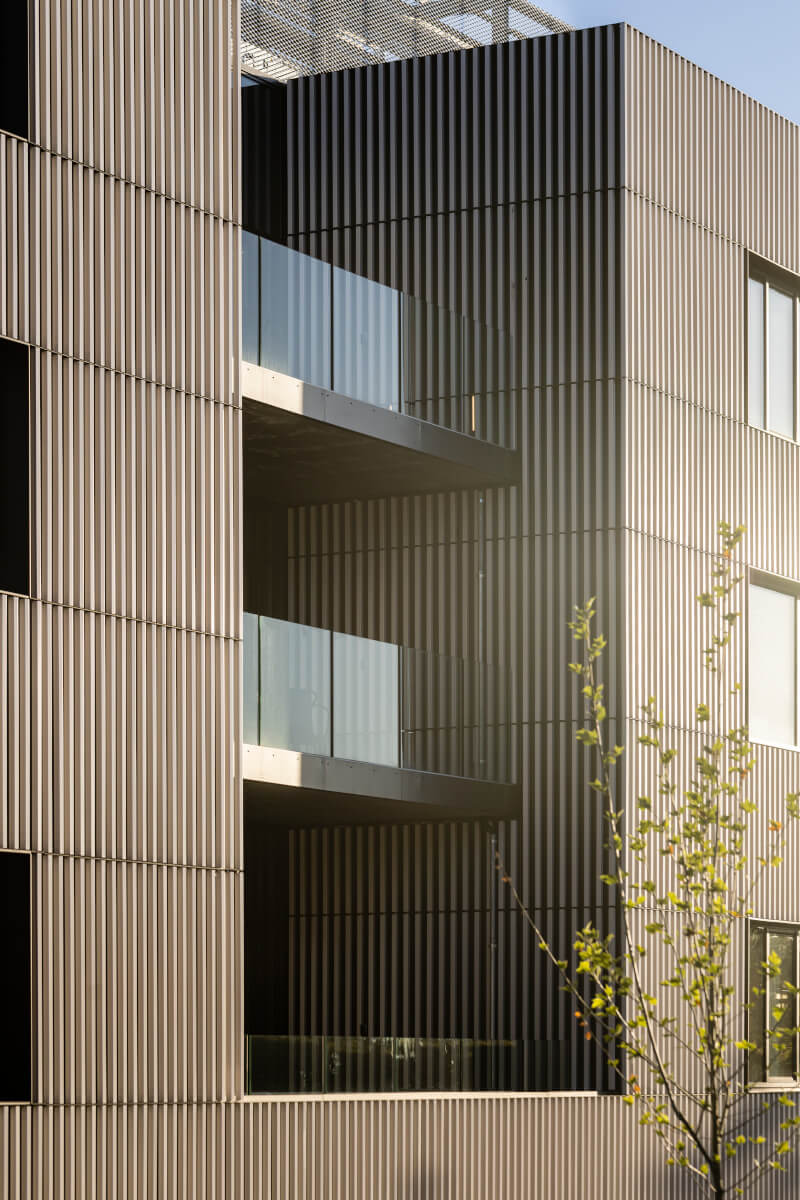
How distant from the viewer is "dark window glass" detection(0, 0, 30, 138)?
15539mm

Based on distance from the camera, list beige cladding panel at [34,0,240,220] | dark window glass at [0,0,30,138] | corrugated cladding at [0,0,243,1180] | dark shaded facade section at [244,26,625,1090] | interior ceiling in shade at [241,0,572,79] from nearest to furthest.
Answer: corrugated cladding at [0,0,243,1180], dark window glass at [0,0,30,138], beige cladding panel at [34,0,240,220], dark shaded facade section at [244,26,625,1090], interior ceiling in shade at [241,0,572,79]

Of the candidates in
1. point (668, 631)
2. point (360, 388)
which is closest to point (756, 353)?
point (668, 631)

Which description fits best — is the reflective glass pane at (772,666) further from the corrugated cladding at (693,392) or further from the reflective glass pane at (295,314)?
the reflective glass pane at (295,314)

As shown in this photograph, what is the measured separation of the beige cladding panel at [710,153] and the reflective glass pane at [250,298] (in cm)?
520

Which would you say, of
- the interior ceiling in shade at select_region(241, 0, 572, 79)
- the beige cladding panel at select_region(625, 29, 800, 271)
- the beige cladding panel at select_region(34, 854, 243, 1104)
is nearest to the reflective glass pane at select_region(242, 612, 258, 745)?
the beige cladding panel at select_region(34, 854, 243, 1104)

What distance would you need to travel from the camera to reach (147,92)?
16609mm

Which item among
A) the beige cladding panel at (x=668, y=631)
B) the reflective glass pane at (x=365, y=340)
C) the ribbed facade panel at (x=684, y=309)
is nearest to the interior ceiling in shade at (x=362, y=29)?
the ribbed facade panel at (x=684, y=309)

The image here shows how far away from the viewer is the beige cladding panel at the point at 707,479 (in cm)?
2153

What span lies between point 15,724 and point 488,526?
8380mm

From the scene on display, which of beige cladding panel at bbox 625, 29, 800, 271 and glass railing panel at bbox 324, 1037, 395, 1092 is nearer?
glass railing panel at bbox 324, 1037, 395, 1092

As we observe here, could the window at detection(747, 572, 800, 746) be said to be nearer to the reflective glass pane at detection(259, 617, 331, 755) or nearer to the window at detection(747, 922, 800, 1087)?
the window at detection(747, 922, 800, 1087)

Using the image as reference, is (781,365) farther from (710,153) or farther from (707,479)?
(710,153)

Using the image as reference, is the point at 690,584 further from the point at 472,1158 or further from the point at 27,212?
the point at 27,212

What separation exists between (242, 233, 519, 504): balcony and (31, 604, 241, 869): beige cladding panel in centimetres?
297
